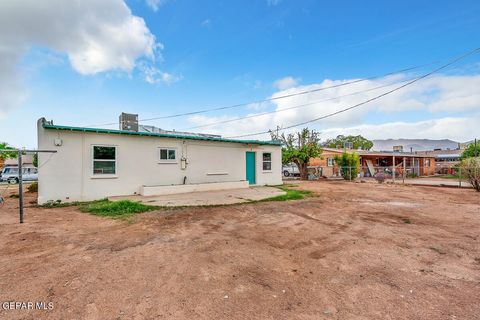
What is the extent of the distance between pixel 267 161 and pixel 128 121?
8727 millimetres

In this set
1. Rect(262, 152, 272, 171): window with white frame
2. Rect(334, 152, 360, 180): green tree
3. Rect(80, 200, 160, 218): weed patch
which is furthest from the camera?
Rect(334, 152, 360, 180): green tree

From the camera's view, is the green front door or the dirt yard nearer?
the dirt yard

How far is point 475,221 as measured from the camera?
6270 millimetres

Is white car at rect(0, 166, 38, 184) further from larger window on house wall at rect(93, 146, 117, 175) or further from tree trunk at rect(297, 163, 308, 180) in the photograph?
tree trunk at rect(297, 163, 308, 180)

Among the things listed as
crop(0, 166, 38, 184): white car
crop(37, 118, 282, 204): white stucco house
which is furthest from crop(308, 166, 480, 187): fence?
crop(0, 166, 38, 184): white car

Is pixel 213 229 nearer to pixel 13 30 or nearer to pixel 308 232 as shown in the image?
pixel 308 232

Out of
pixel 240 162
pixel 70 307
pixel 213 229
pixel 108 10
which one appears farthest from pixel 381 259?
pixel 108 10

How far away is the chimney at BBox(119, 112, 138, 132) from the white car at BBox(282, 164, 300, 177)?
19565mm

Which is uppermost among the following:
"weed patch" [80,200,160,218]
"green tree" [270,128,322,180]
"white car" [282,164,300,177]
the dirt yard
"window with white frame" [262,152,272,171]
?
"green tree" [270,128,322,180]

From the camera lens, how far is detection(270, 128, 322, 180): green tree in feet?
72.1

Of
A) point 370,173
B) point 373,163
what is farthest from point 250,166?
point 373,163

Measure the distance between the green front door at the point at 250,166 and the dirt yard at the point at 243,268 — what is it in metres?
8.53

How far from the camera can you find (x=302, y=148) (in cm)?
2208

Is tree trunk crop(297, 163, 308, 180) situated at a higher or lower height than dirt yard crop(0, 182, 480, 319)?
higher
